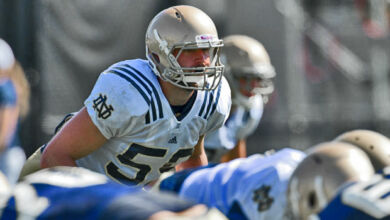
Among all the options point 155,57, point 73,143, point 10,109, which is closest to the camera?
point 73,143

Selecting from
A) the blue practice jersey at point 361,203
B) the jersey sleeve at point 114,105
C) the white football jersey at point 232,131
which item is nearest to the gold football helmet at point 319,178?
the blue practice jersey at point 361,203

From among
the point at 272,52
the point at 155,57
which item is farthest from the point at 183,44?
the point at 272,52

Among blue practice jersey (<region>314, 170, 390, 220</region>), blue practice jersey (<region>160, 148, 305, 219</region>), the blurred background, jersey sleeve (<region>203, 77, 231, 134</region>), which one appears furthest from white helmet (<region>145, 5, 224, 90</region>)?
the blurred background

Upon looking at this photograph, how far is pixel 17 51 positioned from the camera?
7242mm

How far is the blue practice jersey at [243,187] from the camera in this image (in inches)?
121

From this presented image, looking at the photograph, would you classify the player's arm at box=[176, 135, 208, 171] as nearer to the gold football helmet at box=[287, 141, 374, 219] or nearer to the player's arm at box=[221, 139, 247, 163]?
the player's arm at box=[221, 139, 247, 163]

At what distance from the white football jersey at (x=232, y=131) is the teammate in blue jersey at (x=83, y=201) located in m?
3.60

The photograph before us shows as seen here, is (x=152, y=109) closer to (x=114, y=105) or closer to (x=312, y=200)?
(x=114, y=105)

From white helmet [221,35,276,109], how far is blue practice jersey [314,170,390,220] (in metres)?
3.79

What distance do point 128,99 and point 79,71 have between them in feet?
12.5

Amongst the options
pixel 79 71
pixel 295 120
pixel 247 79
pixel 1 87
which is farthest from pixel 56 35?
pixel 295 120

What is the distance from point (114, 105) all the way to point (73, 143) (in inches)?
9.9

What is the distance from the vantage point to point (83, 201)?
78.8 inches

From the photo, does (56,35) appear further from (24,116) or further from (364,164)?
(364,164)
